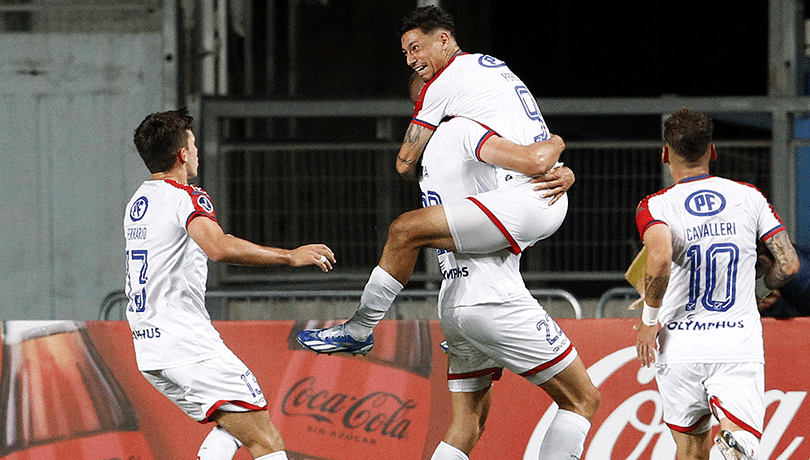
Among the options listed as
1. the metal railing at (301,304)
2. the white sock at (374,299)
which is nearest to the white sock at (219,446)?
the white sock at (374,299)

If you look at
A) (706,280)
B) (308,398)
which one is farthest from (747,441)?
(308,398)

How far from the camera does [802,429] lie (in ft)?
17.9

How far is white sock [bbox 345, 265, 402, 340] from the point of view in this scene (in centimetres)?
418

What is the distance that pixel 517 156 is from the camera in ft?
13.3

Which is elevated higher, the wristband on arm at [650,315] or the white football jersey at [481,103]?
the white football jersey at [481,103]

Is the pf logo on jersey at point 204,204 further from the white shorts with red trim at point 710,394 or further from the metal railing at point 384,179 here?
the metal railing at point 384,179

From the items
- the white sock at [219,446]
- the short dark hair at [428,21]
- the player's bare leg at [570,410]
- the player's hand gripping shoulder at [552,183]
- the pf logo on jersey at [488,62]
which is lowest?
the white sock at [219,446]

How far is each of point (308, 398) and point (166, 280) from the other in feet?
5.25

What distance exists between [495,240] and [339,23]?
927 cm

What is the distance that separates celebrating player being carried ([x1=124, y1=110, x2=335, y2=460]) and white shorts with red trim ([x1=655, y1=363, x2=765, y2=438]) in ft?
5.45

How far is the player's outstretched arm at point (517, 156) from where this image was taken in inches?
160

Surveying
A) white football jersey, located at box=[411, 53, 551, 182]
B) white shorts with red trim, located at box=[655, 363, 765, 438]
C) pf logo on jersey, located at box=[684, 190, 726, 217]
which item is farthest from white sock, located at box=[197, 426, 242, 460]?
pf logo on jersey, located at box=[684, 190, 726, 217]

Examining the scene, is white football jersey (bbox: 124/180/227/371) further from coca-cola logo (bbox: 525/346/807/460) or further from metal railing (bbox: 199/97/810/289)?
metal railing (bbox: 199/97/810/289)

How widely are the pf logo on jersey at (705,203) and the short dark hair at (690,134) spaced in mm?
166
